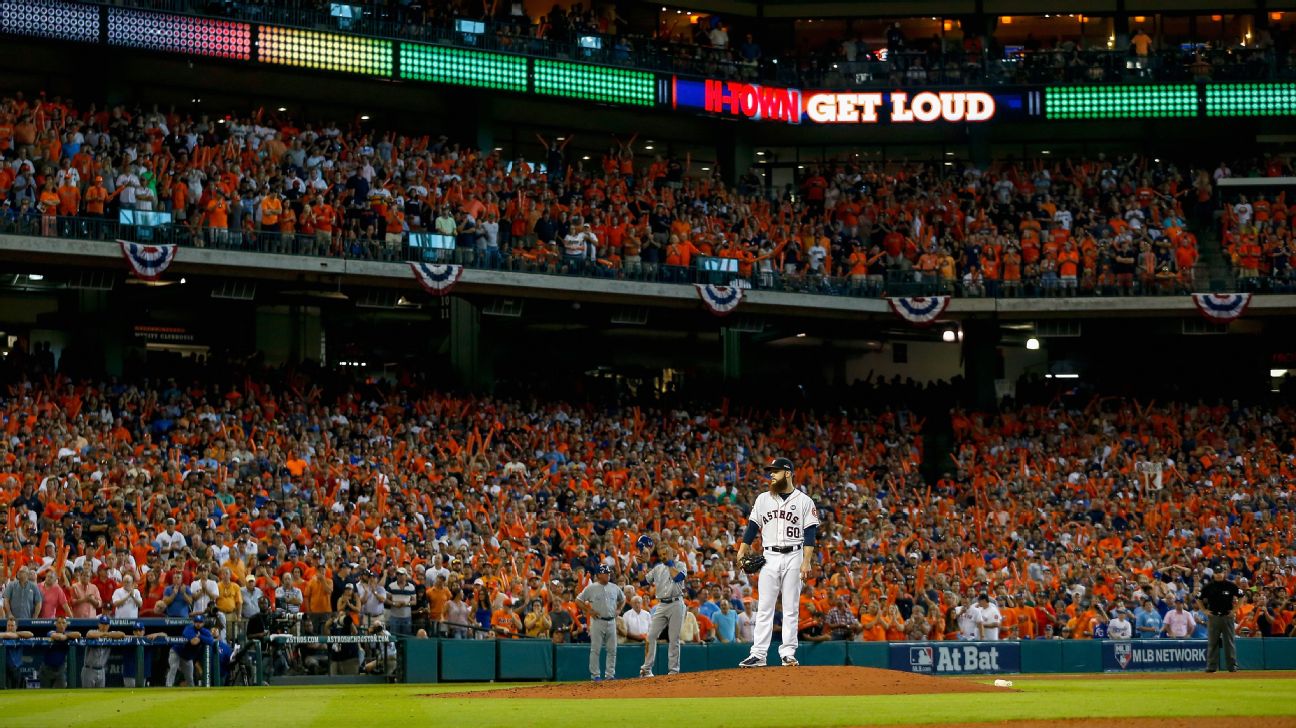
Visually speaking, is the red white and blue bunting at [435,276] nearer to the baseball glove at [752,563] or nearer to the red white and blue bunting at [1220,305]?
the red white and blue bunting at [1220,305]

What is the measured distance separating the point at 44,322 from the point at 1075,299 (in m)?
22.2

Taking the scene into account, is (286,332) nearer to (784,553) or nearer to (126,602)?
(126,602)

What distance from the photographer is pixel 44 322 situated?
114 feet

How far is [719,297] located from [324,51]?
950 cm

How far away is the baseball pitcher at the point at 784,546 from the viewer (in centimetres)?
1565

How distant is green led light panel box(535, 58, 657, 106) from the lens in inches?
1451

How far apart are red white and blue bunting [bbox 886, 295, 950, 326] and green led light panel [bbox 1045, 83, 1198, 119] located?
267 inches

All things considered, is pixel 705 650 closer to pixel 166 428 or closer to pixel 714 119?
pixel 166 428

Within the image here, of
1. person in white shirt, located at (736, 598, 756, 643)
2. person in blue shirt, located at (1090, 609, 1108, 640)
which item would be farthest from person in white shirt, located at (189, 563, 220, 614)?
person in blue shirt, located at (1090, 609, 1108, 640)

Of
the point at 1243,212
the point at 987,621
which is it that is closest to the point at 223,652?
the point at 987,621

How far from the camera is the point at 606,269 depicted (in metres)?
34.3

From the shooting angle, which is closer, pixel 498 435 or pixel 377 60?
pixel 498 435

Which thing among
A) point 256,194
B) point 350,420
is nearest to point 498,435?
point 350,420

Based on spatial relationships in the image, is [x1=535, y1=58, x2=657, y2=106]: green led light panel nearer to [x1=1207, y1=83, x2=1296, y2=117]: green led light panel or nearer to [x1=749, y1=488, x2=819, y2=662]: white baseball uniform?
[x1=1207, y1=83, x2=1296, y2=117]: green led light panel
